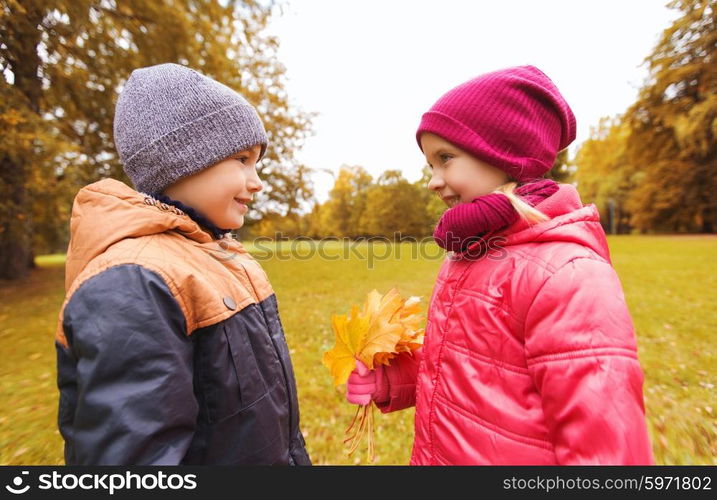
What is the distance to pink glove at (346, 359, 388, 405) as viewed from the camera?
1.85 meters

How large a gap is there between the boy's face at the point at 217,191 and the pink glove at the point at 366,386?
966 millimetres

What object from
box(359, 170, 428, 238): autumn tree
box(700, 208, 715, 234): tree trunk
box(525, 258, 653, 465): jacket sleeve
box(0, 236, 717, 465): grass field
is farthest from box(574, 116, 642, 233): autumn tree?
box(525, 258, 653, 465): jacket sleeve

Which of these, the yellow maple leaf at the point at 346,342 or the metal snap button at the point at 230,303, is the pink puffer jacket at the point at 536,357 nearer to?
the yellow maple leaf at the point at 346,342

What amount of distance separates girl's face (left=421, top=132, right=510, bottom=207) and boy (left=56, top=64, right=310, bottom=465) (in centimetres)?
83

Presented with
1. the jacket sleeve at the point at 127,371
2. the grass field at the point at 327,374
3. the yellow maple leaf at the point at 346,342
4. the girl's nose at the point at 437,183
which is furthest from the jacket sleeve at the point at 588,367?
the grass field at the point at 327,374

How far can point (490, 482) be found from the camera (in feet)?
4.33

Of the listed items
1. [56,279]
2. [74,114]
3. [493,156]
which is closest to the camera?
[493,156]

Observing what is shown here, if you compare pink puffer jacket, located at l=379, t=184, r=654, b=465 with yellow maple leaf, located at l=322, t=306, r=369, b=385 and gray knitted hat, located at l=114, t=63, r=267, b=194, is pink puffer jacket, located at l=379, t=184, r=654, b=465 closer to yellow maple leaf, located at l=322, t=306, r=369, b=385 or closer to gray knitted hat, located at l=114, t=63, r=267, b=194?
yellow maple leaf, located at l=322, t=306, r=369, b=385

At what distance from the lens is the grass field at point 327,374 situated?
349 centimetres

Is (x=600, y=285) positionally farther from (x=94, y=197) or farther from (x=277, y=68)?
(x=277, y=68)

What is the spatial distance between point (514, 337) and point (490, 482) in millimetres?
558

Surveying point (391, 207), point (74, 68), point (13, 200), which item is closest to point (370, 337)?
point (391, 207)

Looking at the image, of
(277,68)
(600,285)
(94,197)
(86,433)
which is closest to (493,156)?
(600,285)

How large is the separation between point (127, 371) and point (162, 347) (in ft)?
0.33
